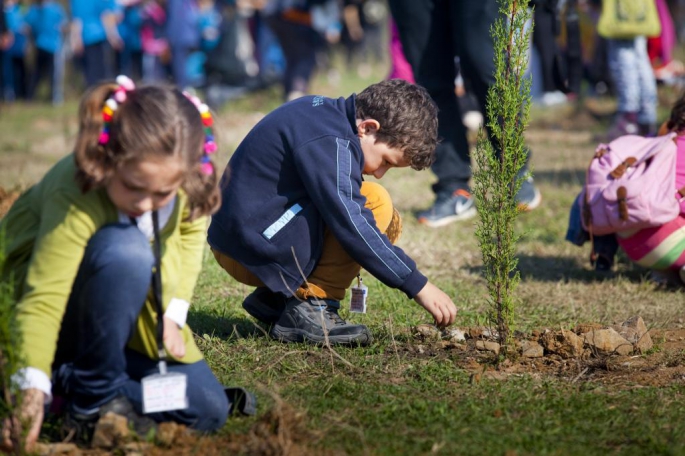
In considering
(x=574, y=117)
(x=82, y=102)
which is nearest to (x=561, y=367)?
(x=82, y=102)

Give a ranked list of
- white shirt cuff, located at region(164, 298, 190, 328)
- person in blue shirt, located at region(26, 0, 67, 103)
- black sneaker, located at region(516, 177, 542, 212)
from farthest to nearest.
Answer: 1. person in blue shirt, located at region(26, 0, 67, 103)
2. black sneaker, located at region(516, 177, 542, 212)
3. white shirt cuff, located at region(164, 298, 190, 328)

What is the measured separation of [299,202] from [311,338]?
52cm

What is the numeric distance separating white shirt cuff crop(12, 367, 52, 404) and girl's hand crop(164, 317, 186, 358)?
36 centimetres

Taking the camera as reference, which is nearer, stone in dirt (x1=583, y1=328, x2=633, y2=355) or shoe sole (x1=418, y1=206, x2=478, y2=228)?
stone in dirt (x1=583, y1=328, x2=633, y2=355)

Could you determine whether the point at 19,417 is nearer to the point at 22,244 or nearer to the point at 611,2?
the point at 22,244

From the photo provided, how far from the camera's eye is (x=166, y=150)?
7.89ft

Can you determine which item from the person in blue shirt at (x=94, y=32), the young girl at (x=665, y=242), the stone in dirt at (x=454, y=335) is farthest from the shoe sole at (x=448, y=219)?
the person in blue shirt at (x=94, y=32)

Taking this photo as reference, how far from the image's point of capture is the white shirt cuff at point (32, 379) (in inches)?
93.8

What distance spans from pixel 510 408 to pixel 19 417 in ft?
4.80

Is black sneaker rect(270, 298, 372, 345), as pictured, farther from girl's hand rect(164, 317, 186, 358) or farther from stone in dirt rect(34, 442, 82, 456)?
stone in dirt rect(34, 442, 82, 456)

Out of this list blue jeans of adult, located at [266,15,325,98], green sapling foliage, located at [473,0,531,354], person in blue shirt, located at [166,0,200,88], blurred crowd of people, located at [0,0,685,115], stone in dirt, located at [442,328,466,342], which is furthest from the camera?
person in blue shirt, located at [166,0,200,88]

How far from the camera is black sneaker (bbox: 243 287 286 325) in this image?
12.0 feet

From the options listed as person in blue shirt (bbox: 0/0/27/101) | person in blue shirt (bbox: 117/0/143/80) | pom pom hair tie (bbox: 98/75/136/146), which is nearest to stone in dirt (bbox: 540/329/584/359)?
pom pom hair tie (bbox: 98/75/136/146)

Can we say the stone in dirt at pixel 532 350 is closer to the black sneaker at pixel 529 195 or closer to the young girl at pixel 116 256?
the young girl at pixel 116 256
